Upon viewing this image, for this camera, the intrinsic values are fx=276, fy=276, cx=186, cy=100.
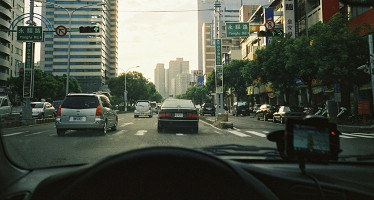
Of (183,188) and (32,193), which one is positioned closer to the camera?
(183,188)

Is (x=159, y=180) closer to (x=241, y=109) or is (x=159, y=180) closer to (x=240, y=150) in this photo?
(x=240, y=150)

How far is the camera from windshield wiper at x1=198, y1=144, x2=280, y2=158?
2082 millimetres

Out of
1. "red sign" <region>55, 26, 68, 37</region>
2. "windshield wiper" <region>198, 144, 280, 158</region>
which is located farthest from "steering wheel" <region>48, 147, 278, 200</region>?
"red sign" <region>55, 26, 68, 37</region>

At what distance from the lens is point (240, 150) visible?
2172 mm

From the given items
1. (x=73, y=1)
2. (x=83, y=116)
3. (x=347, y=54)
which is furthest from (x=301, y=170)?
(x=73, y=1)

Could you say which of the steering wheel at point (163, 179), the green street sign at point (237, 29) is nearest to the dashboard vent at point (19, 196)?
the steering wheel at point (163, 179)

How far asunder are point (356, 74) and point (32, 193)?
18736mm

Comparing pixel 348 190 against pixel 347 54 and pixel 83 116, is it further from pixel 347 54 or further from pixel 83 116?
pixel 347 54

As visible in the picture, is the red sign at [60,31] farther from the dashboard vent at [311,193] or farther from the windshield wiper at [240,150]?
the dashboard vent at [311,193]

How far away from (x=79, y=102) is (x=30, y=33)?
10.4 m

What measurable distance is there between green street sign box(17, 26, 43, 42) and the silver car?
971 centimetres

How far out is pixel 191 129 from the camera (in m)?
10.3

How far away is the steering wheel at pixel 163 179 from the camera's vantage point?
1175mm

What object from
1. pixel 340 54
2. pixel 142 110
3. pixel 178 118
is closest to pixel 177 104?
pixel 178 118
